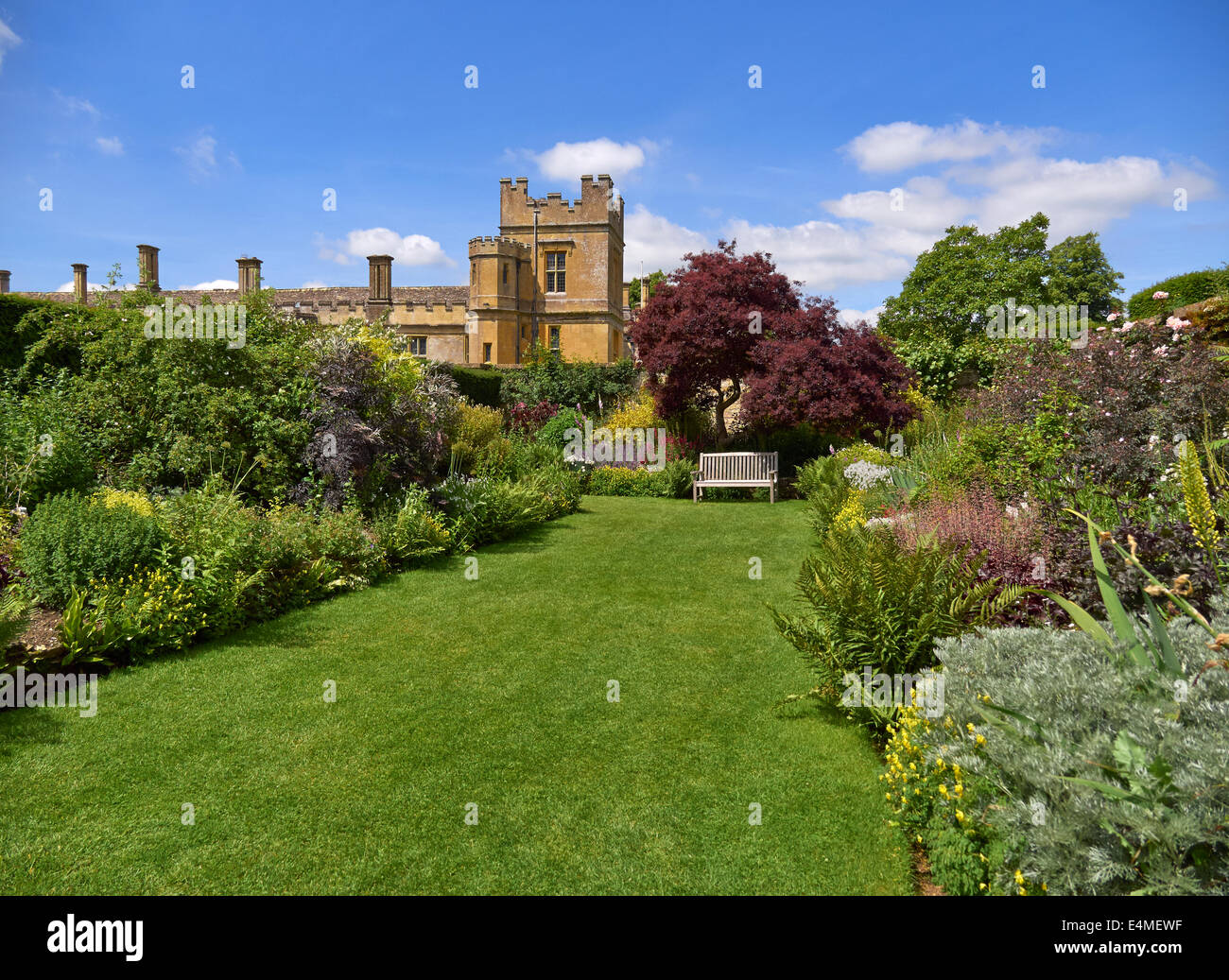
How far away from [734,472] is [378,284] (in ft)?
109

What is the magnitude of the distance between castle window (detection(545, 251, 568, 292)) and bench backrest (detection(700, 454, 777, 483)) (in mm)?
27798

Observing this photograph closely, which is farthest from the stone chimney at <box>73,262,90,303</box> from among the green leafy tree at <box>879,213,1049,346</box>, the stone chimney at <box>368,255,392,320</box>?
the green leafy tree at <box>879,213,1049,346</box>

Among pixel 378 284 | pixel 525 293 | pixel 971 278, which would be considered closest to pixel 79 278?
pixel 378 284

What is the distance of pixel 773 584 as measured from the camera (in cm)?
747

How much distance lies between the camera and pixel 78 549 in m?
5.37

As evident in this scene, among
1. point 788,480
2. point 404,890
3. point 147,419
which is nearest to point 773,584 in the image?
point 404,890

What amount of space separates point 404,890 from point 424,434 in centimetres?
743

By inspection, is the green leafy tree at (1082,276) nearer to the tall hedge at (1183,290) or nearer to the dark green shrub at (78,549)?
the tall hedge at (1183,290)

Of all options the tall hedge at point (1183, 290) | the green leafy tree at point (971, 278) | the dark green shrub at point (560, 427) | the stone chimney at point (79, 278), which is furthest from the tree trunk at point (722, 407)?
the stone chimney at point (79, 278)

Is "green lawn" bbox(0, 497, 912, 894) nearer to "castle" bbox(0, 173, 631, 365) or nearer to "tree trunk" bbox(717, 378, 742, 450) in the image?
"tree trunk" bbox(717, 378, 742, 450)

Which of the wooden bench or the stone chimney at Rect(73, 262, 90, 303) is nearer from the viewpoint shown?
the wooden bench

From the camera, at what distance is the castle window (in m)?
39.8
